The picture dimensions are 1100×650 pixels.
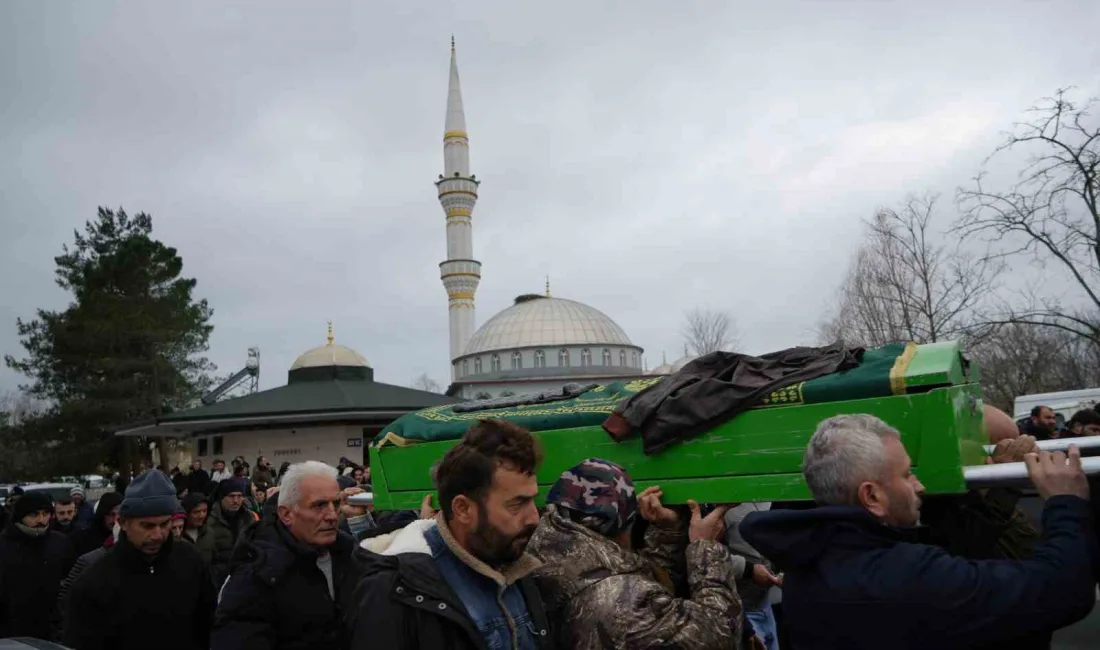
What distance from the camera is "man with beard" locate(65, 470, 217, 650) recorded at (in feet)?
13.3

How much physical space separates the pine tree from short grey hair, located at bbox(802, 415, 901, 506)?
105 feet

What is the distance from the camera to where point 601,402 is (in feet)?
14.3

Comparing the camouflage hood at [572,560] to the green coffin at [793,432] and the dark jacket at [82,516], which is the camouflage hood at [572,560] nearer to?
the green coffin at [793,432]

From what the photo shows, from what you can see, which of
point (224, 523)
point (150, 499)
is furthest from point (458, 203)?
point (150, 499)

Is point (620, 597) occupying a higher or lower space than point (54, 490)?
lower

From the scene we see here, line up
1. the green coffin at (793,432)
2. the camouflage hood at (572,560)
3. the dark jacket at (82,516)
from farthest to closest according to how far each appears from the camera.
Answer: the dark jacket at (82,516) → the green coffin at (793,432) → the camouflage hood at (572,560)

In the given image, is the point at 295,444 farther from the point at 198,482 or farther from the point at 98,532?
the point at 98,532

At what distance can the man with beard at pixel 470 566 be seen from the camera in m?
2.31

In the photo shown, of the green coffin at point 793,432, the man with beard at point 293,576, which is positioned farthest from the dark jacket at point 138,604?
the green coffin at point 793,432

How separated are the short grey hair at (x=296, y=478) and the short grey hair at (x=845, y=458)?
213 cm

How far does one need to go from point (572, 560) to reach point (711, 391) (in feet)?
4.34

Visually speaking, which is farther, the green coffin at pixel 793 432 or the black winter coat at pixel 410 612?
the green coffin at pixel 793 432

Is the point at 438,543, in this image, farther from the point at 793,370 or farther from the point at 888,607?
the point at 793,370

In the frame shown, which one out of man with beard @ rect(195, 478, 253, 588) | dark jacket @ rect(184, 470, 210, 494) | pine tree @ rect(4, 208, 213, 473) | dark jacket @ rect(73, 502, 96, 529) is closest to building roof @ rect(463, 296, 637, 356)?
pine tree @ rect(4, 208, 213, 473)
